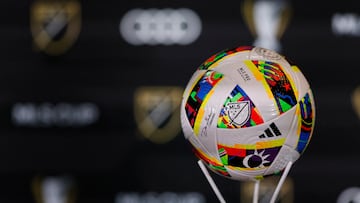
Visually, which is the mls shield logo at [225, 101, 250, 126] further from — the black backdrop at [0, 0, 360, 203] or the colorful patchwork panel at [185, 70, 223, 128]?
the black backdrop at [0, 0, 360, 203]

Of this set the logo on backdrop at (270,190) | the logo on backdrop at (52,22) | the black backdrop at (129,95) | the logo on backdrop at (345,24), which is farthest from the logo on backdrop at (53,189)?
the logo on backdrop at (345,24)

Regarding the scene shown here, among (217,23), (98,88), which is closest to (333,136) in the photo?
(217,23)

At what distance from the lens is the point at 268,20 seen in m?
2.39

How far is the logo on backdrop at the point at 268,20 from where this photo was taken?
7.80 feet

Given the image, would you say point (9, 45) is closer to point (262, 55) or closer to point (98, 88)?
point (98, 88)

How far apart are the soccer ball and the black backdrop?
0.89m

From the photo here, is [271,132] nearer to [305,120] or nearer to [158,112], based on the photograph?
[305,120]

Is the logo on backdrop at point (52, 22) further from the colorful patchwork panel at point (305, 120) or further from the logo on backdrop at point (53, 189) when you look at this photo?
the colorful patchwork panel at point (305, 120)

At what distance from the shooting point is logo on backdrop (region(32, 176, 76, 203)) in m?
2.47

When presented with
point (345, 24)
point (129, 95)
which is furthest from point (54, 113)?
point (345, 24)

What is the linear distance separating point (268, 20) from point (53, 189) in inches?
Result: 34.3

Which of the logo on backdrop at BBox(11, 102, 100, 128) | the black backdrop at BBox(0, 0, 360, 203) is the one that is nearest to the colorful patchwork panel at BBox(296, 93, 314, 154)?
the black backdrop at BBox(0, 0, 360, 203)

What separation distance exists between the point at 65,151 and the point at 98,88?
0.75 feet

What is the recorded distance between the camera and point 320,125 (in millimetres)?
2387
